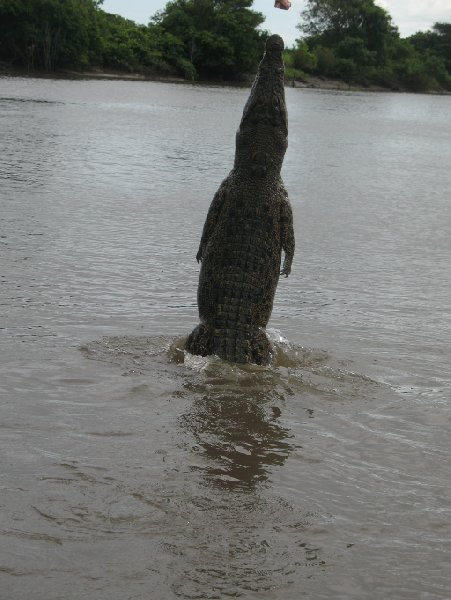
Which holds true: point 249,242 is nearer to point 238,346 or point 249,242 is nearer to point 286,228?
point 286,228

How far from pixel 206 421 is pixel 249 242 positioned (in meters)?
1.43

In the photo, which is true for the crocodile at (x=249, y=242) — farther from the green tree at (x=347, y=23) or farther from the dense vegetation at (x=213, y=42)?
the green tree at (x=347, y=23)

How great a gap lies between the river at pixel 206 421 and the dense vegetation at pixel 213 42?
51.4 metres

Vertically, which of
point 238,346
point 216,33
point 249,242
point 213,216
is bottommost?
point 238,346

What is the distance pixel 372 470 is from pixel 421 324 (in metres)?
3.32

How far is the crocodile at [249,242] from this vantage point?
6.25 m

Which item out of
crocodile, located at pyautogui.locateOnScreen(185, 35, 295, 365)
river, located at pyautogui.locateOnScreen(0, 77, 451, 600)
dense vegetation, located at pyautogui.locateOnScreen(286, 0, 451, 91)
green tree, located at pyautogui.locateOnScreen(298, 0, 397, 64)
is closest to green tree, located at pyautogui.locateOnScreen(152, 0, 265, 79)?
dense vegetation, located at pyautogui.locateOnScreen(286, 0, 451, 91)

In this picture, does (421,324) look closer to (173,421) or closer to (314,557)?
(173,421)

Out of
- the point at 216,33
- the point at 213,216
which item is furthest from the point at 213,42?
the point at 213,216

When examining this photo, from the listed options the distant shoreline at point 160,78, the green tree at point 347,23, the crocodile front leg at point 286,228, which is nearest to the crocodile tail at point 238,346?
the crocodile front leg at point 286,228

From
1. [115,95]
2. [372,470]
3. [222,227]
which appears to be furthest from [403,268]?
[115,95]

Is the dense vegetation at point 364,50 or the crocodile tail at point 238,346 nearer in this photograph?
the crocodile tail at point 238,346

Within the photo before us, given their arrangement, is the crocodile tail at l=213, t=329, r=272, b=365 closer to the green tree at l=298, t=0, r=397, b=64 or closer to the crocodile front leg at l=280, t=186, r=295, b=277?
the crocodile front leg at l=280, t=186, r=295, b=277

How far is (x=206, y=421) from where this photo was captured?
5.36m
